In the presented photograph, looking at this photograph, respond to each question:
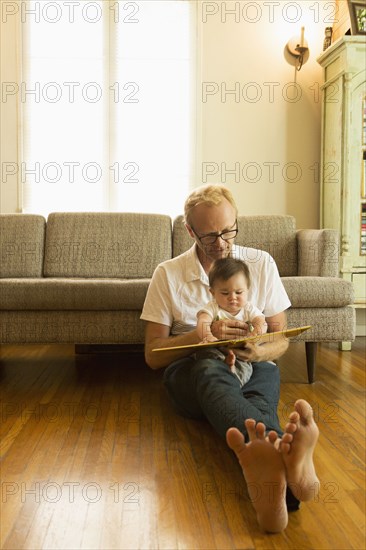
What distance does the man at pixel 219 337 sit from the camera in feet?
4.25

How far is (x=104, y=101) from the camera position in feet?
13.8

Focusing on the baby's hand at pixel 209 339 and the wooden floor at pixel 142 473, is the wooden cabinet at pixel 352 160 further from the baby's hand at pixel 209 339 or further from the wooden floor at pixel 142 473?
the baby's hand at pixel 209 339

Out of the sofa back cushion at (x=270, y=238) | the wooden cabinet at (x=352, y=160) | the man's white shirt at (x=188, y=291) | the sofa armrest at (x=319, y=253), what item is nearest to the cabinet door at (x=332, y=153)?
the wooden cabinet at (x=352, y=160)

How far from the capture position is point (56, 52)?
13.8 ft

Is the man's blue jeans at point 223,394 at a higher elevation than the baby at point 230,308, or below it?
below

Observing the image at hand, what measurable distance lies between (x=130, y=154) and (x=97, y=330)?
73.7 inches

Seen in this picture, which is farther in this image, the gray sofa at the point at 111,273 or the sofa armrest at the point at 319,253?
the sofa armrest at the point at 319,253

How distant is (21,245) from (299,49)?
228 cm

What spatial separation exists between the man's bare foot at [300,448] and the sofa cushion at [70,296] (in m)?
1.53

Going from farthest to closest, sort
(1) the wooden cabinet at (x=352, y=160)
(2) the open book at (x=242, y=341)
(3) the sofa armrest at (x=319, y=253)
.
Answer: (1) the wooden cabinet at (x=352, y=160) → (3) the sofa armrest at (x=319, y=253) → (2) the open book at (x=242, y=341)

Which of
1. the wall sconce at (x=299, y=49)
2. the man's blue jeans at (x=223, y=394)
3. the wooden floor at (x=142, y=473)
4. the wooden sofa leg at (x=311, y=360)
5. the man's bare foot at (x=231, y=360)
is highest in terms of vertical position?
the wall sconce at (x=299, y=49)

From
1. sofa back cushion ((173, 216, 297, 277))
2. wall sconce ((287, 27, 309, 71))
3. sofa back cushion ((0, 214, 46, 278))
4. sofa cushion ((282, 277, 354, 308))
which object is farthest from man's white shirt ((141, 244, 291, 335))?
wall sconce ((287, 27, 309, 71))

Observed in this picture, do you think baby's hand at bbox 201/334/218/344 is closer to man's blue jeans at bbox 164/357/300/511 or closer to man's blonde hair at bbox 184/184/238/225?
man's blue jeans at bbox 164/357/300/511

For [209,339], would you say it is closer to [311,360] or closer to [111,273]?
[311,360]
